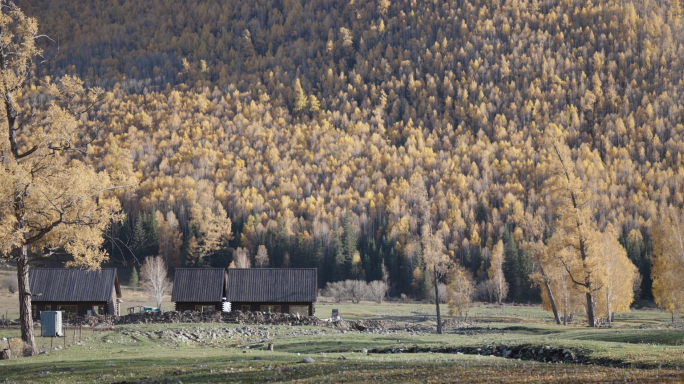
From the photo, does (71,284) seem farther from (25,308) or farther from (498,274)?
(498,274)

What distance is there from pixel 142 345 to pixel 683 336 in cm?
2954

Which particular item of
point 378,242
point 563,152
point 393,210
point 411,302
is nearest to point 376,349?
point 563,152

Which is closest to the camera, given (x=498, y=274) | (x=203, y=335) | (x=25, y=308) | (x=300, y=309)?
(x=25, y=308)

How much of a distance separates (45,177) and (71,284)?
41.6 meters

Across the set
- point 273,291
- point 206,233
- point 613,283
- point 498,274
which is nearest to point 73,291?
point 273,291

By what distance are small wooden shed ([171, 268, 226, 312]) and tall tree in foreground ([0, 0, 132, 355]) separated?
37.8 metres

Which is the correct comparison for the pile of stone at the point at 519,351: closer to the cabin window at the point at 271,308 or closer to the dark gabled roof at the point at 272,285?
the dark gabled roof at the point at 272,285

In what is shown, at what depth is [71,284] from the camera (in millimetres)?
64562

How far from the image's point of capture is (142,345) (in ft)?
117

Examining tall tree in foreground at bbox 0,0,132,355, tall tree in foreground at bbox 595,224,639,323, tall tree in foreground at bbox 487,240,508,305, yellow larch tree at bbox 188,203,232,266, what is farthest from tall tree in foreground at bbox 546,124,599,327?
yellow larch tree at bbox 188,203,232,266

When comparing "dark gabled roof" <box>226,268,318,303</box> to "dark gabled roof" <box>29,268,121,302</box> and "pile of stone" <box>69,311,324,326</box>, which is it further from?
"dark gabled roof" <box>29,268,121,302</box>

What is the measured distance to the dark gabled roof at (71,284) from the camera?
63719 mm

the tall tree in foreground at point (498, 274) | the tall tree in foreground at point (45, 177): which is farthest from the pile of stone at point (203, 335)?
the tall tree in foreground at point (498, 274)

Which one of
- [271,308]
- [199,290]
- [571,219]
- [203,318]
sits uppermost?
[571,219]
